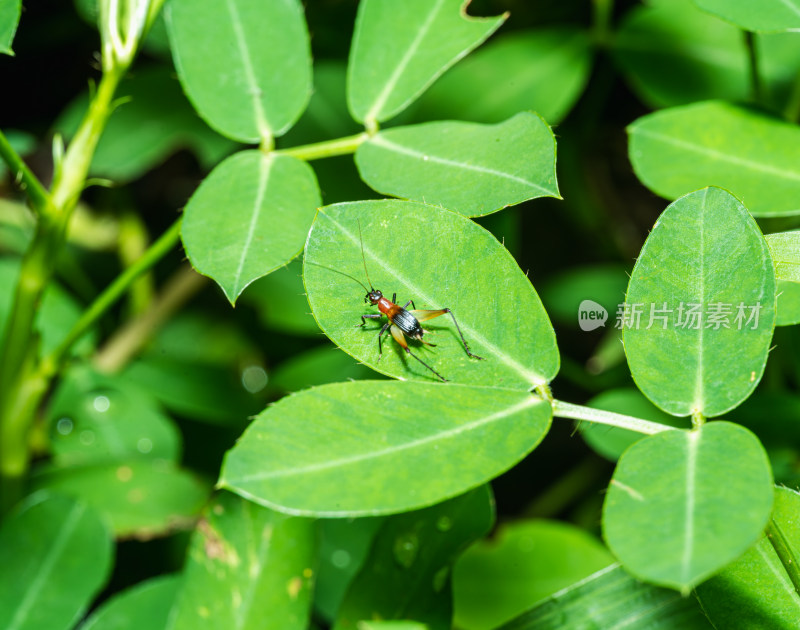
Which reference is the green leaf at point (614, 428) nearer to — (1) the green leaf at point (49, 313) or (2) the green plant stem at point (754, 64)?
(2) the green plant stem at point (754, 64)

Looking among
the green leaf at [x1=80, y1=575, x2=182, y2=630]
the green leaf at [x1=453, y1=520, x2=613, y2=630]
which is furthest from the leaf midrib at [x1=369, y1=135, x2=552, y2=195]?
the green leaf at [x1=453, y1=520, x2=613, y2=630]

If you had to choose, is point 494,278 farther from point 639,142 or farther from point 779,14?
point 779,14

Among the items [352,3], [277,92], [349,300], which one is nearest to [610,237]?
[352,3]

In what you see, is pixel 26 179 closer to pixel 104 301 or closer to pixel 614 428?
pixel 104 301

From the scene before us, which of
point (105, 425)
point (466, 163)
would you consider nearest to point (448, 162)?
point (466, 163)

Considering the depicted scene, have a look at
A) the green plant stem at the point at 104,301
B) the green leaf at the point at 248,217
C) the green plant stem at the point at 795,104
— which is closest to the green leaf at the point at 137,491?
the green plant stem at the point at 104,301
